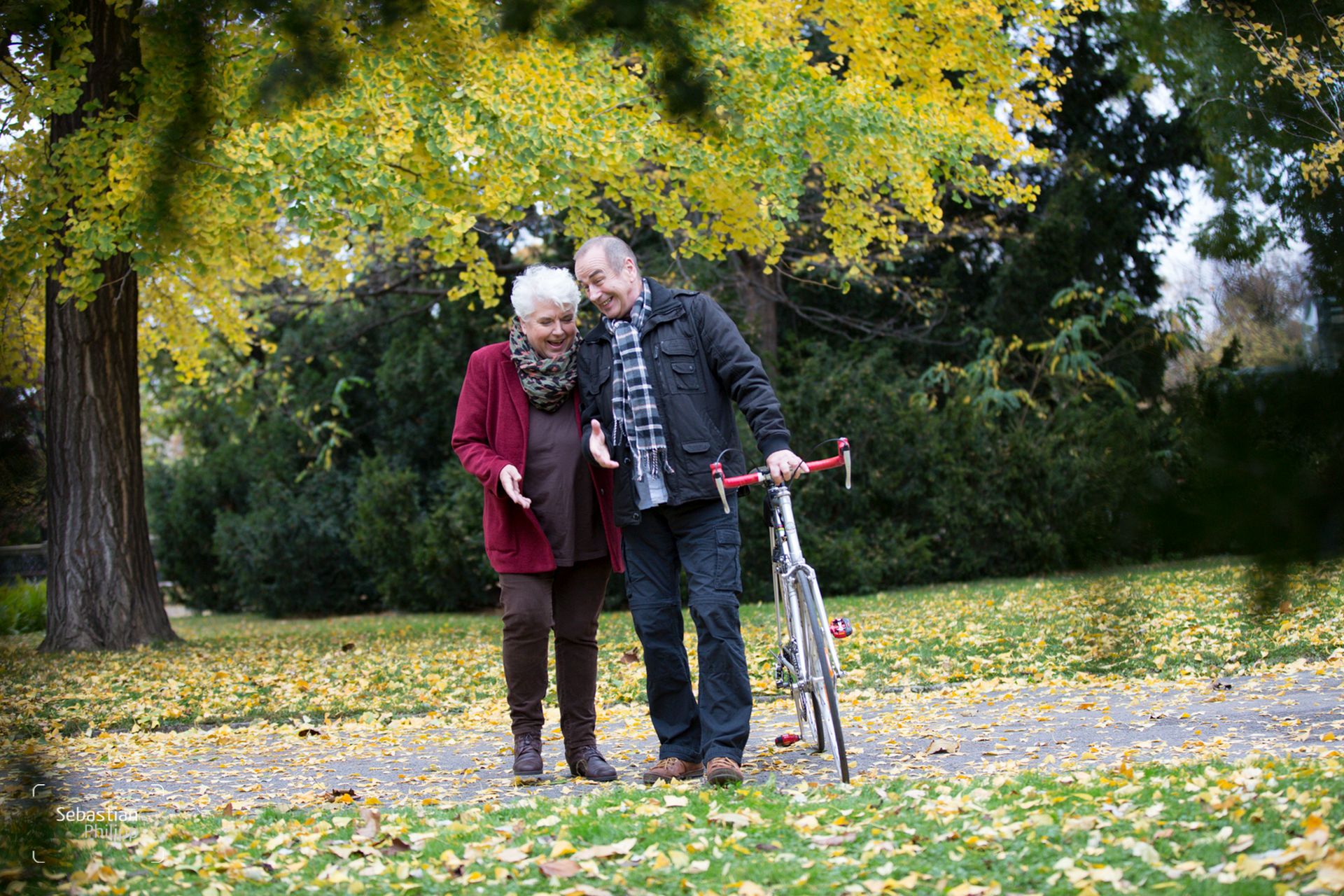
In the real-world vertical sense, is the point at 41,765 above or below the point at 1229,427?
below

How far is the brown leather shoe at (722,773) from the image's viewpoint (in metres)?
4.19

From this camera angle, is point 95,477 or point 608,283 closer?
point 608,283

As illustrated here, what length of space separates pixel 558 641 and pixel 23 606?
1096 cm

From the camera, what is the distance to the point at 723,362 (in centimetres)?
449

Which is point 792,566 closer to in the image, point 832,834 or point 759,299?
point 832,834

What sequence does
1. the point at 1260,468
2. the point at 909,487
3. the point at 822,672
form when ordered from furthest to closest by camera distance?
the point at 909,487
the point at 822,672
the point at 1260,468

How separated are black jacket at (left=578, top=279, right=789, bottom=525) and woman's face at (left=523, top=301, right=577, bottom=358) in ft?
0.58

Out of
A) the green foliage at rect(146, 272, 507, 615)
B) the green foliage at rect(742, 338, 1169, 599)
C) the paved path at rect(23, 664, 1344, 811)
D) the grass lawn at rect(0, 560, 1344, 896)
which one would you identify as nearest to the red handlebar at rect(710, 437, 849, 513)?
the grass lawn at rect(0, 560, 1344, 896)

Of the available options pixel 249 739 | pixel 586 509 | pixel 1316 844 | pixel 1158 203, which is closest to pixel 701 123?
pixel 1316 844

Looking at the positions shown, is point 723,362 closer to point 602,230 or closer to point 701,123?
point 701,123

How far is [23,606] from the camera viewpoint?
44.4ft

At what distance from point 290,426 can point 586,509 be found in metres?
14.6

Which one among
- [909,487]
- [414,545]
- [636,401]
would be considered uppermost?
[636,401]

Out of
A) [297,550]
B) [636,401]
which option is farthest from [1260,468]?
[297,550]
